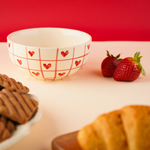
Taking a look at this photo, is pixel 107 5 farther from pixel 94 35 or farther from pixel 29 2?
pixel 29 2

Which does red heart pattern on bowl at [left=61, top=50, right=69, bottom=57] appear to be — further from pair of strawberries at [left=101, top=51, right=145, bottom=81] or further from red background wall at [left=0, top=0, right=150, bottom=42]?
red background wall at [left=0, top=0, right=150, bottom=42]

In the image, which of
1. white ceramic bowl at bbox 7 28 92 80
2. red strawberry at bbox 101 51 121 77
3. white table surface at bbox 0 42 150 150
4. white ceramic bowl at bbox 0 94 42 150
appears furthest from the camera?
red strawberry at bbox 101 51 121 77

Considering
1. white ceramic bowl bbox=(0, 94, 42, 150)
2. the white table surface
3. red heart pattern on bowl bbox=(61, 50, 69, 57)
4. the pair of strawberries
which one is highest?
red heart pattern on bowl bbox=(61, 50, 69, 57)

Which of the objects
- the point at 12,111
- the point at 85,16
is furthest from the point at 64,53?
the point at 85,16

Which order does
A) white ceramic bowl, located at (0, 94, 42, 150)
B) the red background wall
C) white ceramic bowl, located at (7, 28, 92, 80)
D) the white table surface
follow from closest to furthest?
white ceramic bowl, located at (0, 94, 42, 150) < the white table surface < white ceramic bowl, located at (7, 28, 92, 80) < the red background wall

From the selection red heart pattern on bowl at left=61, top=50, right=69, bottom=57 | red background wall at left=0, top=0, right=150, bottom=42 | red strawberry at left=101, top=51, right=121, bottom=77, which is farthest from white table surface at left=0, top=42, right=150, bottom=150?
red background wall at left=0, top=0, right=150, bottom=42

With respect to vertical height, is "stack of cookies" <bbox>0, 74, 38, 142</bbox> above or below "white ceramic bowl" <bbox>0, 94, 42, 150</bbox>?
above

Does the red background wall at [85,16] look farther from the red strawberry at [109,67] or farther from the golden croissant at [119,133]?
the golden croissant at [119,133]

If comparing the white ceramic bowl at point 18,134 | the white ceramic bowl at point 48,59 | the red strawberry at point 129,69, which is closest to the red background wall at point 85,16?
the white ceramic bowl at point 48,59
